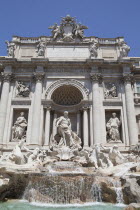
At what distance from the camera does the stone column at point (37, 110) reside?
51.1 ft

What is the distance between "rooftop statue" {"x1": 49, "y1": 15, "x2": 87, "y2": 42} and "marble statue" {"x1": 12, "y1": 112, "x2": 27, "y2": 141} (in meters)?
9.14

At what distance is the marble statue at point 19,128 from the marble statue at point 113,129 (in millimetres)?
6966

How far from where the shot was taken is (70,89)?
1864 cm

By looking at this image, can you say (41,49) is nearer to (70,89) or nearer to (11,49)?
(11,49)

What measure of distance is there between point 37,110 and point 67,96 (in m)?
3.75

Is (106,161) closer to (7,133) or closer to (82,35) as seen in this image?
(7,133)

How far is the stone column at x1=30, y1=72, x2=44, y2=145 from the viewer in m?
15.6

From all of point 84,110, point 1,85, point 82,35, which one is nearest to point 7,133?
point 1,85

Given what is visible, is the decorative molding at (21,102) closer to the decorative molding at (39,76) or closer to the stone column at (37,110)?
the stone column at (37,110)

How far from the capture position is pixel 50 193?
9.09 metres

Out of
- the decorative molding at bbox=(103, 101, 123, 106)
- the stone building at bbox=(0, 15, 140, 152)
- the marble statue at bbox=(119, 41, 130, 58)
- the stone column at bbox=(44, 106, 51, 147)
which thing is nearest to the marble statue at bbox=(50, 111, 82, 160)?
the stone column at bbox=(44, 106, 51, 147)

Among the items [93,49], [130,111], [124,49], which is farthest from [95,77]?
[124,49]

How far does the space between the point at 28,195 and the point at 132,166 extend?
5.70m

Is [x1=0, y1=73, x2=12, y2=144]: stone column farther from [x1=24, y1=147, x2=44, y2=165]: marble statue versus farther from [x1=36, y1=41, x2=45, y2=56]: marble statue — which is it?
[x1=24, y1=147, x2=44, y2=165]: marble statue
